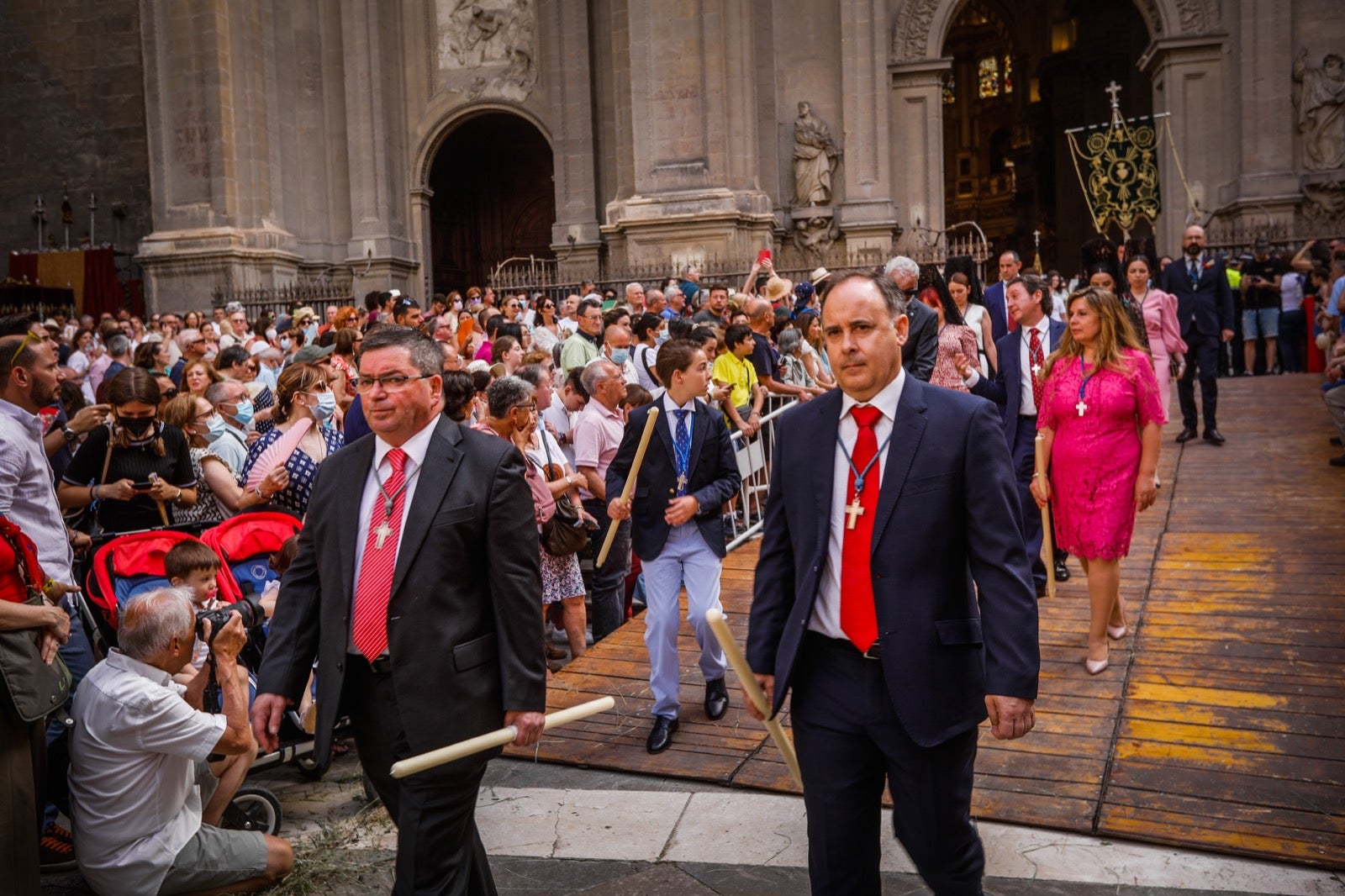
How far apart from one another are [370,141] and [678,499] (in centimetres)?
2056

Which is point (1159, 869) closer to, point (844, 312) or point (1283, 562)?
point (844, 312)

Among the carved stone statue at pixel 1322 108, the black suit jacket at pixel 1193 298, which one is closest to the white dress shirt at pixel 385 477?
the black suit jacket at pixel 1193 298

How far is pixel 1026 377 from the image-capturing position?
24.1ft

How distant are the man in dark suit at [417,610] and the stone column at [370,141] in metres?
21.2

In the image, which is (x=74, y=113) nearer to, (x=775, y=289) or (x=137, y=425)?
(x=775, y=289)

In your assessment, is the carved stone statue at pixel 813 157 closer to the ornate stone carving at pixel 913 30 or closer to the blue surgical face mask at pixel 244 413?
the ornate stone carving at pixel 913 30

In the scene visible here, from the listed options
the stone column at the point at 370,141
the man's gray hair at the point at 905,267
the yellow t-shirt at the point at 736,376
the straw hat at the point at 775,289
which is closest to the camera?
the man's gray hair at the point at 905,267

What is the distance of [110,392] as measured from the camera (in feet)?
20.4

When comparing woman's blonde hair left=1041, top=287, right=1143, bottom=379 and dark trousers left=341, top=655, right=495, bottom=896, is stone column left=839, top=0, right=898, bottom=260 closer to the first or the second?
woman's blonde hair left=1041, top=287, right=1143, bottom=379

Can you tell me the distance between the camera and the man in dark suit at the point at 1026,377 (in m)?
7.34

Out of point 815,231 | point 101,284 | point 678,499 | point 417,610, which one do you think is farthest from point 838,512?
point 101,284

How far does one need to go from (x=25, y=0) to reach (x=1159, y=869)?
32.6 metres

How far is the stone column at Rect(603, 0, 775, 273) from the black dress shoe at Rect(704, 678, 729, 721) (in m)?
15.2

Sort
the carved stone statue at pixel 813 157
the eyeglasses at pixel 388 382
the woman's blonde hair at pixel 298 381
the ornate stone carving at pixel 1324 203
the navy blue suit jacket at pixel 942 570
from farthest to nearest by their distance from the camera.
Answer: the carved stone statue at pixel 813 157
the ornate stone carving at pixel 1324 203
the woman's blonde hair at pixel 298 381
the eyeglasses at pixel 388 382
the navy blue suit jacket at pixel 942 570
